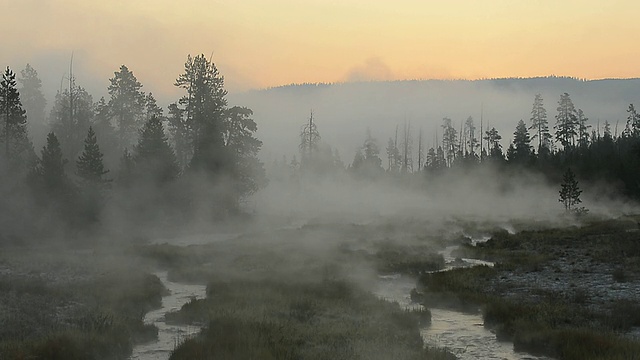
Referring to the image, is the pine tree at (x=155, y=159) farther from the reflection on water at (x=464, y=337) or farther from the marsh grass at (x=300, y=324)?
the reflection on water at (x=464, y=337)

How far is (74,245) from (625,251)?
36.9 meters

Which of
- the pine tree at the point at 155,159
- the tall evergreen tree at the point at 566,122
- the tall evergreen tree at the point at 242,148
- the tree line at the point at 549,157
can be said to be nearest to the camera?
the pine tree at the point at 155,159

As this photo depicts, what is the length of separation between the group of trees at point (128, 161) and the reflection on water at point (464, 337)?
34182 millimetres

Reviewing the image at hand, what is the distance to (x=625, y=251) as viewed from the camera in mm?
29000

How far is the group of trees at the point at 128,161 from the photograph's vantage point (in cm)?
4516

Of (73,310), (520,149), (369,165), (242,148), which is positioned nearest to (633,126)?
(520,149)

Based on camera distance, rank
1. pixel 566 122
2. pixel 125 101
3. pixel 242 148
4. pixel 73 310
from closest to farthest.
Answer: pixel 73 310, pixel 242 148, pixel 125 101, pixel 566 122

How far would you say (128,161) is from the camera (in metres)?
54.2

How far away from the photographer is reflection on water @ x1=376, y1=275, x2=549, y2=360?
1428cm

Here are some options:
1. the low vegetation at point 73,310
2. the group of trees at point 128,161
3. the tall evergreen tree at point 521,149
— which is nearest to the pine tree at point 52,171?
the group of trees at point 128,161

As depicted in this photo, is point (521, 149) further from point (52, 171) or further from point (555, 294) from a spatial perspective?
point (555, 294)

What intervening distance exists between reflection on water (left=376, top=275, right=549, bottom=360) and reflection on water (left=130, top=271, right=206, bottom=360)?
23.0ft

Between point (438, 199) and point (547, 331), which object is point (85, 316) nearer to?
point (547, 331)

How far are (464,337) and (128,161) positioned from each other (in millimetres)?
45364
